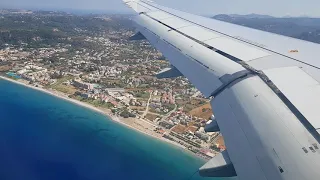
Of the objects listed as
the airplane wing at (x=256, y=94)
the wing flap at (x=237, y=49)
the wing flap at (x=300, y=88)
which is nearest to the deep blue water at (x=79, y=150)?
the airplane wing at (x=256, y=94)

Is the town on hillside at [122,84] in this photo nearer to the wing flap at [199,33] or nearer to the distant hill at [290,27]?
the wing flap at [199,33]

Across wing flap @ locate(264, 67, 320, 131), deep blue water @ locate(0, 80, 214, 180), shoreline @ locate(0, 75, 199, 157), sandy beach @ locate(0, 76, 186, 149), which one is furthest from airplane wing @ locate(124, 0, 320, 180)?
sandy beach @ locate(0, 76, 186, 149)

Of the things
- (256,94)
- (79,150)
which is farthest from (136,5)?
(79,150)

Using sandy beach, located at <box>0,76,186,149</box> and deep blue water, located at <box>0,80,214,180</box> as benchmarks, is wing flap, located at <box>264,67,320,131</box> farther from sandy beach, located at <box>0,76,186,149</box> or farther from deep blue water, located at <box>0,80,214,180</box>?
sandy beach, located at <box>0,76,186,149</box>

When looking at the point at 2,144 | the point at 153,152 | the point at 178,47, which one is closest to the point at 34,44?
the point at 2,144

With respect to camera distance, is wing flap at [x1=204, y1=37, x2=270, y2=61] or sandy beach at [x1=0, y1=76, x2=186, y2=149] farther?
sandy beach at [x1=0, y1=76, x2=186, y2=149]

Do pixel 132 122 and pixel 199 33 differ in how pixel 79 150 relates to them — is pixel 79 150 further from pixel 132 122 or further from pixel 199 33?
pixel 199 33
